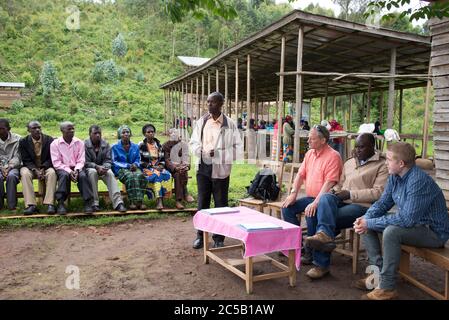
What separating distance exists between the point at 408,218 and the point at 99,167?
4.82 m

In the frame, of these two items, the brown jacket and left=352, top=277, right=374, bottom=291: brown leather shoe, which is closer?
left=352, top=277, right=374, bottom=291: brown leather shoe

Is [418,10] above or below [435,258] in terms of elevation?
above

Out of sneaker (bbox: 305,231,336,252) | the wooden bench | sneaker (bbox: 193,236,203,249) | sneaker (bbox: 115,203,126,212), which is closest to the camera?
the wooden bench

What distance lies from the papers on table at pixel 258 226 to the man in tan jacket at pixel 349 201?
1.35ft

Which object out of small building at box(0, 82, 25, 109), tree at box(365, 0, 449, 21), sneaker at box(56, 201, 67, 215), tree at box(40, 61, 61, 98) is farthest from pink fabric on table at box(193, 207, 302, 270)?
tree at box(40, 61, 61, 98)

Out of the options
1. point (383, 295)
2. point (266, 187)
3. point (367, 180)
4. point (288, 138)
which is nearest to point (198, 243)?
point (266, 187)

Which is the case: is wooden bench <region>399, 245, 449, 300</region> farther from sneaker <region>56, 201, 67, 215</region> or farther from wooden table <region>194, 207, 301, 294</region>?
sneaker <region>56, 201, 67, 215</region>

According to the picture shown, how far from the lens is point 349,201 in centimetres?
416

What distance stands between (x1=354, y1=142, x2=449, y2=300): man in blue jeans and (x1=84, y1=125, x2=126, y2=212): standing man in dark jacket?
4286 millimetres

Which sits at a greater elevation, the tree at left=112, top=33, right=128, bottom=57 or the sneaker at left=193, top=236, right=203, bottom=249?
the tree at left=112, top=33, right=128, bottom=57

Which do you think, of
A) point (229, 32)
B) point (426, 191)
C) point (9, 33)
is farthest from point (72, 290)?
point (229, 32)

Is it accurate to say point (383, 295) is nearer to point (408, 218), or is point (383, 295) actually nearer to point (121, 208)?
point (408, 218)

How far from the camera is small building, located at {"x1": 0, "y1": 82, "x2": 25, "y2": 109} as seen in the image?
26497 millimetres

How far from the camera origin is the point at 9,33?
41.3 metres
